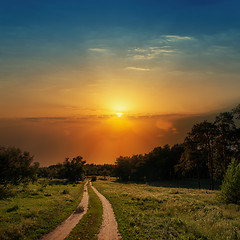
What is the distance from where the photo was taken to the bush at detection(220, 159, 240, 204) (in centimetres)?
2447

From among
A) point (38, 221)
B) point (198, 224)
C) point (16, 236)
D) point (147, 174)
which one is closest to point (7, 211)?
point (38, 221)

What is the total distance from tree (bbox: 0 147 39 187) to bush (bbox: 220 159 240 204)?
34.8 metres

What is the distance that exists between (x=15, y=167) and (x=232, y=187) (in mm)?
36059

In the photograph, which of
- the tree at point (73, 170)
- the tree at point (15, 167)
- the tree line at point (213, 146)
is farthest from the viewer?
the tree at point (73, 170)

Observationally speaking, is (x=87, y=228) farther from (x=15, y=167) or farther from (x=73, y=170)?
(x=73, y=170)

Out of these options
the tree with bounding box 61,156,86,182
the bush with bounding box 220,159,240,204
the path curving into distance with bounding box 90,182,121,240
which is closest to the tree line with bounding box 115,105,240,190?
the bush with bounding box 220,159,240,204

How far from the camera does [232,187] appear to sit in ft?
81.9

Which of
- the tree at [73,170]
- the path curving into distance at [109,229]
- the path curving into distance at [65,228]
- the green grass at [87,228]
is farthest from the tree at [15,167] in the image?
the tree at [73,170]

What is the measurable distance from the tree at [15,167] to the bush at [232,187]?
34.8m

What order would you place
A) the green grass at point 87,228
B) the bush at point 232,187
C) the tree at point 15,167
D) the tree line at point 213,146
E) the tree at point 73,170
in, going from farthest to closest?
the tree at point 73,170, the tree line at point 213,146, the tree at point 15,167, the bush at point 232,187, the green grass at point 87,228

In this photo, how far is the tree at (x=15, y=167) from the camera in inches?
1414

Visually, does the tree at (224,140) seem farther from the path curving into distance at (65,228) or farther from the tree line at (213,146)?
the path curving into distance at (65,228)

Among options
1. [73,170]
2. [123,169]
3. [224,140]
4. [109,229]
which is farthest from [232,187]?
[123,169]

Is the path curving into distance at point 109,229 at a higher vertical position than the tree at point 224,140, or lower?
lower
